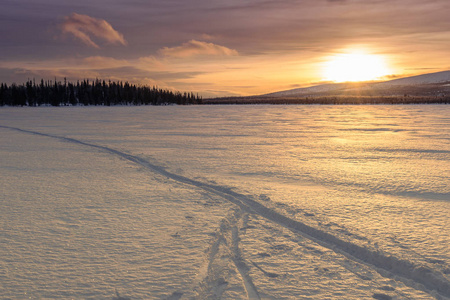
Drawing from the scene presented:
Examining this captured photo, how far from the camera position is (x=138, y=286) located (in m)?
2.66

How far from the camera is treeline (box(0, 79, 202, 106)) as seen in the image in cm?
9488

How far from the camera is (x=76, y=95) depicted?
349ft

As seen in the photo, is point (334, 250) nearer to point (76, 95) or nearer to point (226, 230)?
point (226, 230)

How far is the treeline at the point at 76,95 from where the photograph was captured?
9488 cm

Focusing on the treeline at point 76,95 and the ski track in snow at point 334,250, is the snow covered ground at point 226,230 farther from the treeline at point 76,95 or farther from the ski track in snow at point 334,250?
the treeline at point 76,95

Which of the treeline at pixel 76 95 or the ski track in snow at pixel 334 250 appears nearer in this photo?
the ski track in snow at pixel 334 250

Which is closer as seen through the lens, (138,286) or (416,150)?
(138,286)

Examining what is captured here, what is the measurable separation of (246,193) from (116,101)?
103 metres

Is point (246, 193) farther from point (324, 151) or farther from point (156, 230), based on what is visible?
point (324, 151)

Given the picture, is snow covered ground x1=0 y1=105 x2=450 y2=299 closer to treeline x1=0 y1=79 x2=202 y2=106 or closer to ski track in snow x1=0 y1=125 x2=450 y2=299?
ski track in snow x1=0 y1=125 x2=450 y2=299

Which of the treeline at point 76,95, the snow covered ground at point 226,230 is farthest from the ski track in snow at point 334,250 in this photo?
the treeline at point 76,95

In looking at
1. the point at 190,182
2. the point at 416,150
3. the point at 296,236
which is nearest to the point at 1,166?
the point at 190,182

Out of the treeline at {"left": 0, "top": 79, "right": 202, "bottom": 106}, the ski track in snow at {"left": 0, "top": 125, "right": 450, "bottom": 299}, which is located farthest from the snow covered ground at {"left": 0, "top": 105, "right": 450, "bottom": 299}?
the treeline at {"left": 0, "top": 79, "right": 202, "bottom": 106}

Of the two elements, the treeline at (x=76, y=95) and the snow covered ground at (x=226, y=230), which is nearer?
the snow covered ground at (x=226, y=230)
